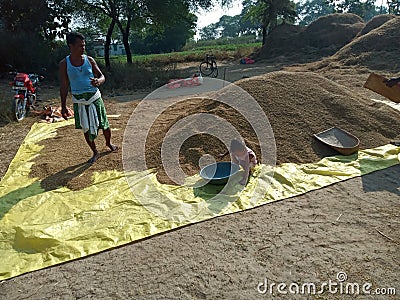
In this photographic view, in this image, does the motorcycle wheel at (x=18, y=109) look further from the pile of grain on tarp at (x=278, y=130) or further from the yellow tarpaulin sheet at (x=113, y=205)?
the yellow tarpaulin sheet at (x=113, y=205)

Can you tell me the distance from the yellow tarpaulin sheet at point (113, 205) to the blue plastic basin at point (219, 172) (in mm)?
90

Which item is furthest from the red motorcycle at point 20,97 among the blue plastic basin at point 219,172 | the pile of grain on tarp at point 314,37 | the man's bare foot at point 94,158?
the pile of grain on tarp at point 314,37

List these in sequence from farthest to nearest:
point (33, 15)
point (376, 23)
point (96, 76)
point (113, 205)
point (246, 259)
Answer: point (376, 23) → point (33, 15) → point (96, 76) → point (113, 205) → point (246, 259)

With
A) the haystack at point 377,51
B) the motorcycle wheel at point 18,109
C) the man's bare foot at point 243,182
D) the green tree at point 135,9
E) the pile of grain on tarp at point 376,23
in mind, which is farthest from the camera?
the pile of grain on tarp at point 376,23

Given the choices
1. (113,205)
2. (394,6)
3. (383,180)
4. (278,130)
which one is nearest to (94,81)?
(113,205)

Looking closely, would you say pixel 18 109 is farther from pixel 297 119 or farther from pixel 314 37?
pixel 314 37

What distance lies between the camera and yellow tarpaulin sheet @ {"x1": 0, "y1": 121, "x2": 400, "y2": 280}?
2.01 m

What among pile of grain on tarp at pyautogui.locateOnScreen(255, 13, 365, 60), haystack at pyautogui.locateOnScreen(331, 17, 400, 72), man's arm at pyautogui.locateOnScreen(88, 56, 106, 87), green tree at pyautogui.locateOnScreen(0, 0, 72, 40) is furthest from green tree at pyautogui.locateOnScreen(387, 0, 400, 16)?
man's arm at pyautogui.locateOnScreen(88, 56, 106, 87)

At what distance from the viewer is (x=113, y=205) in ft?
8.14

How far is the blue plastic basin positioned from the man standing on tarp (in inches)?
44.5

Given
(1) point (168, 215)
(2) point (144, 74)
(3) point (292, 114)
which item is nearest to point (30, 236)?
(1) point (168, 215)

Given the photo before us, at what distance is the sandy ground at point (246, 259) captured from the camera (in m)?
1.66

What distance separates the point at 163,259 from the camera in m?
1.87

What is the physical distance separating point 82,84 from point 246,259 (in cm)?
207
